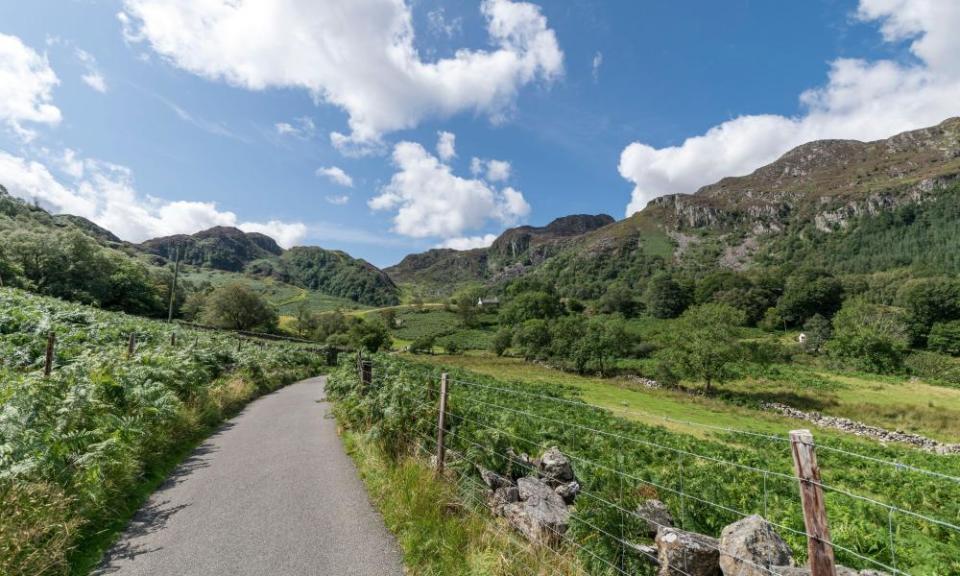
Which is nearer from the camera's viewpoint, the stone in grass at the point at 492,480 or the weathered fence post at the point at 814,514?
the weathered fence post at the point at 814,514

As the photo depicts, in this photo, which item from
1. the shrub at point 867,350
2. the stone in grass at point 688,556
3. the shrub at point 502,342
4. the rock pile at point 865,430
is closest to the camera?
the stone in grass at point 688,556

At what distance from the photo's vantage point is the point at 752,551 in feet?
12.2

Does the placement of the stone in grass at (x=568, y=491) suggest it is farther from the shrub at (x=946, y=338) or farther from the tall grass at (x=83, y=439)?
the shrub at (x=946, y=338)

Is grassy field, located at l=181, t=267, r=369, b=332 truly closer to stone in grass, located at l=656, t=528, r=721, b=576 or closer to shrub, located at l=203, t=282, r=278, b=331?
shrub, located at l=203, t=282, r=278, b=331

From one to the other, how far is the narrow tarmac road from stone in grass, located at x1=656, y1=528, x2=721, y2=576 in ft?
9.92

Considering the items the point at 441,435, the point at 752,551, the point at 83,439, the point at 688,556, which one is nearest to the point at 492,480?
the point at 441,435

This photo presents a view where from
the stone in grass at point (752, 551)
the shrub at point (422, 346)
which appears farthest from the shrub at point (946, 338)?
the stone in grass at point (752, 551)

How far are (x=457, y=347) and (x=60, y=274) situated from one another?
5887 cm

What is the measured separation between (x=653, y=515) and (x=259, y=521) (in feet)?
18.2

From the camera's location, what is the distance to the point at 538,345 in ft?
217

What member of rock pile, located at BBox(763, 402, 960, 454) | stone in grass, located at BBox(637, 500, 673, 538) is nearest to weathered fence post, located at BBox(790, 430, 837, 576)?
stone in grass, located at BBox(637, 500, 673, 538)

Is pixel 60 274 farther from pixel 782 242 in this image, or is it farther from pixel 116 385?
pixel 782 242

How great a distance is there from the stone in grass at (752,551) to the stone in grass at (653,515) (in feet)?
2.75

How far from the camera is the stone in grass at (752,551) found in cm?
365
